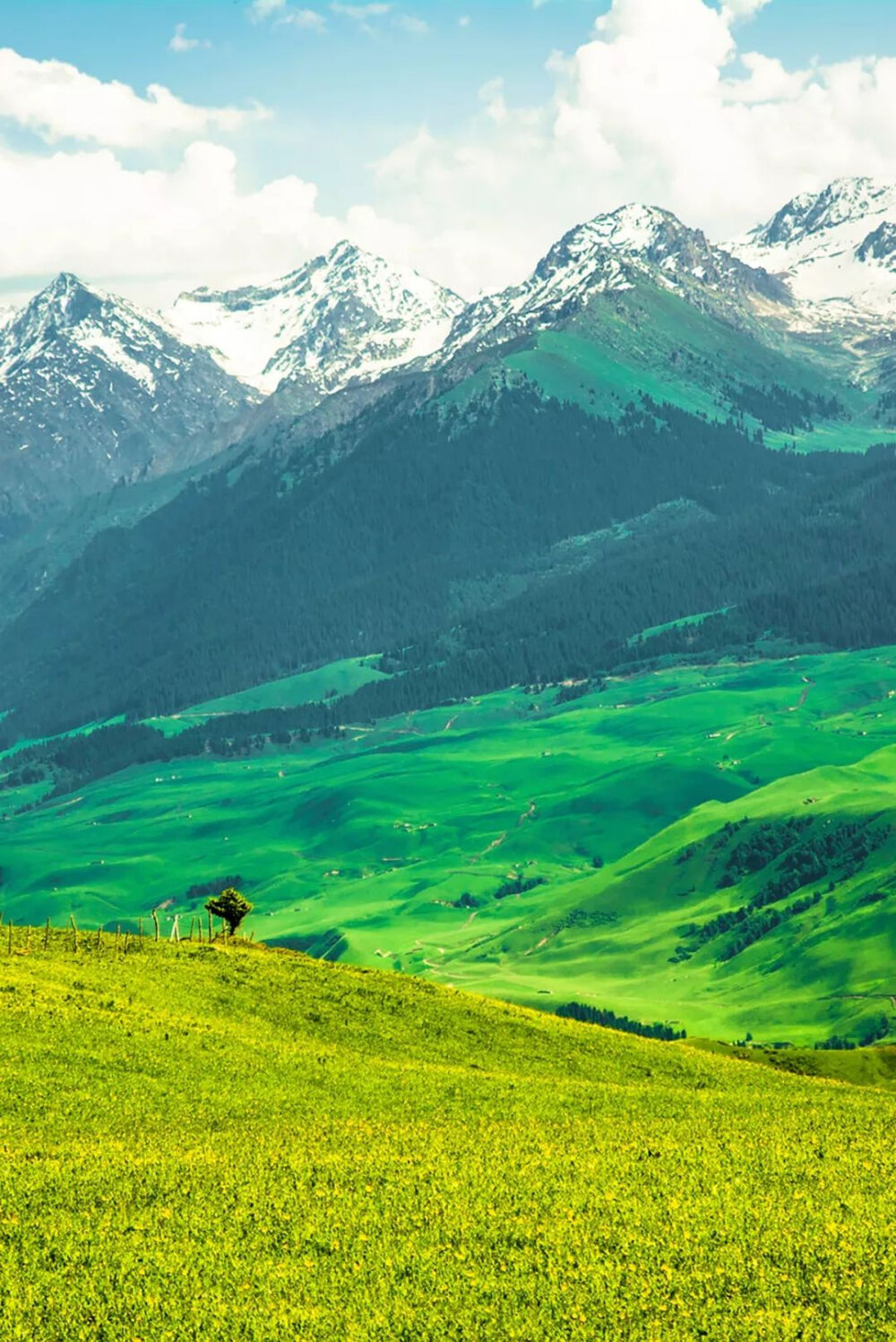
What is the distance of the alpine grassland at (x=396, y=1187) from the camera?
55.0 meters

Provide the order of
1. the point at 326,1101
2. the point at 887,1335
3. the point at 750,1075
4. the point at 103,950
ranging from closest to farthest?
the point at 887,1335, the point at 326,1101, the point at 750,1075, the point at 103,950

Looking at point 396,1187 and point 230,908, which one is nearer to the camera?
point 396,1187

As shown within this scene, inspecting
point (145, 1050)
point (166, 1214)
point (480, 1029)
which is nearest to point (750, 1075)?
point (480, 1029)

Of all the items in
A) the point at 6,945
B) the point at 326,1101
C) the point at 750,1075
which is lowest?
the point at 750,1075

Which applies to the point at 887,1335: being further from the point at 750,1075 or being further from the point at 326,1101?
the point at 750,1075

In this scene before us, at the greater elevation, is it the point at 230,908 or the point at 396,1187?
the point at 396,1187

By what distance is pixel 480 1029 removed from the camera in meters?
123

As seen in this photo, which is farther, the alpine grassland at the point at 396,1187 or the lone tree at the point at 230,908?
the lone tree at the point at 230,908

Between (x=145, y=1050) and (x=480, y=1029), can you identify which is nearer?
(x=145, y=1050)

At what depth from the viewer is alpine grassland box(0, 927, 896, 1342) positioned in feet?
180

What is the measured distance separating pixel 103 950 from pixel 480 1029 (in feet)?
117

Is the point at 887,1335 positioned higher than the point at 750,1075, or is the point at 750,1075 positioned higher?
the point at 887,1335

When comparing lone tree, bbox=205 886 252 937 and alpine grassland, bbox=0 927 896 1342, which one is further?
lone tree, bbox=205 886 252 937

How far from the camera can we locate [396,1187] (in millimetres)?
68875
